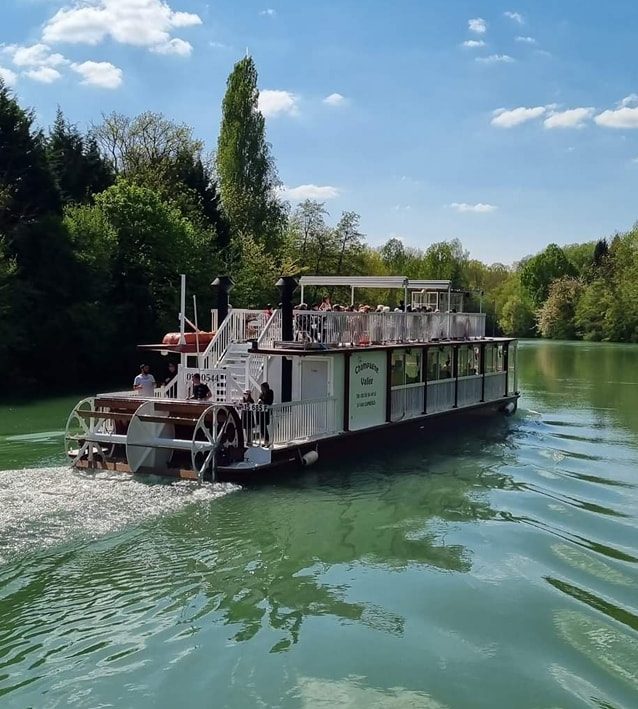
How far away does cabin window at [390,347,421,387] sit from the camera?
71.0 ft

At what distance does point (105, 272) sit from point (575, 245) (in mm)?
107024

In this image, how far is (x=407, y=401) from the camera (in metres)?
22.2

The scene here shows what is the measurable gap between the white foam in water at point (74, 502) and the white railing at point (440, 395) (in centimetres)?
925

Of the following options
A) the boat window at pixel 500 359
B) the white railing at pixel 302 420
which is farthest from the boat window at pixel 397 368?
the boat window at pixel 500 359

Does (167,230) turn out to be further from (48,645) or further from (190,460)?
(48,645)

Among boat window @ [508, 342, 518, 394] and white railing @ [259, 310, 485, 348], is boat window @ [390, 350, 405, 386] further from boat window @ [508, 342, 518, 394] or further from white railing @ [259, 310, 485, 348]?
boat window @ [508, 342, 518, 394]

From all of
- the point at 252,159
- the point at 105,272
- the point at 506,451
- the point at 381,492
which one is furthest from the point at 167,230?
the point at 381,492

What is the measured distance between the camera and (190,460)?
17.2m

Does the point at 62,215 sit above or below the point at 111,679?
above

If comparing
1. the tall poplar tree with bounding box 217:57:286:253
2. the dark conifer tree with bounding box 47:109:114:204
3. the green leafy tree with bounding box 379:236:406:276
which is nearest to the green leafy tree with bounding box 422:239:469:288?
the green leafy tree with bounding box 379:236:406:276

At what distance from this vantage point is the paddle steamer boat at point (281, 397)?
16484 mm

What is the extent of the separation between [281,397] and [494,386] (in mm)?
11951

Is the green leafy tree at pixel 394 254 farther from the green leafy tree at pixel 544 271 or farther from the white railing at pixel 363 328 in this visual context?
the white railing at pixel 363 328

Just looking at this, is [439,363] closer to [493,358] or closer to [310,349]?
[493,358]
